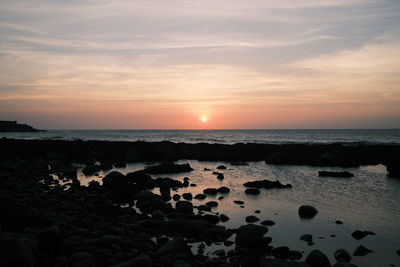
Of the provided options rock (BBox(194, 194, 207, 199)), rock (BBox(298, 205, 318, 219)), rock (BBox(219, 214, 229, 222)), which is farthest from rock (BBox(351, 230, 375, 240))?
rock (BBox(194, 194, 207, 199))

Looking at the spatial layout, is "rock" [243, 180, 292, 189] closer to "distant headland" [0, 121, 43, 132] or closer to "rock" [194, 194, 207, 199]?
"rock" [194, 194, 207, 199]

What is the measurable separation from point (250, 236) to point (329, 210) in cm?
577

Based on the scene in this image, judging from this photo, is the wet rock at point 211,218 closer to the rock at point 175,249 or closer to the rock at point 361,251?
the rock at point 175,249

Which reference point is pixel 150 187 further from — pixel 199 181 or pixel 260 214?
pixel 260 214

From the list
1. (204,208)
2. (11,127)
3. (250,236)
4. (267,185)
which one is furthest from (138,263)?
(11,127)

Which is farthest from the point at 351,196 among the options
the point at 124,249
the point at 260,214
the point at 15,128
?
the point at 15,128

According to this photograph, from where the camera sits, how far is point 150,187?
19.2 m

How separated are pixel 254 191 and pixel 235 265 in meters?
9.56

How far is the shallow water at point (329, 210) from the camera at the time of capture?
967 cm

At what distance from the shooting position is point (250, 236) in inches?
370

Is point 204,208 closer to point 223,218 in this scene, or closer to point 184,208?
Result: point 184,208

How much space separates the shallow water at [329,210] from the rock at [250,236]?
519 mm

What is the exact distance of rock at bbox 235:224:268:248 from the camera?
9289 mm

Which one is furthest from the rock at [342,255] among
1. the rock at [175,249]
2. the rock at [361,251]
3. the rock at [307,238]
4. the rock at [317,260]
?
the rock at [175,249]
